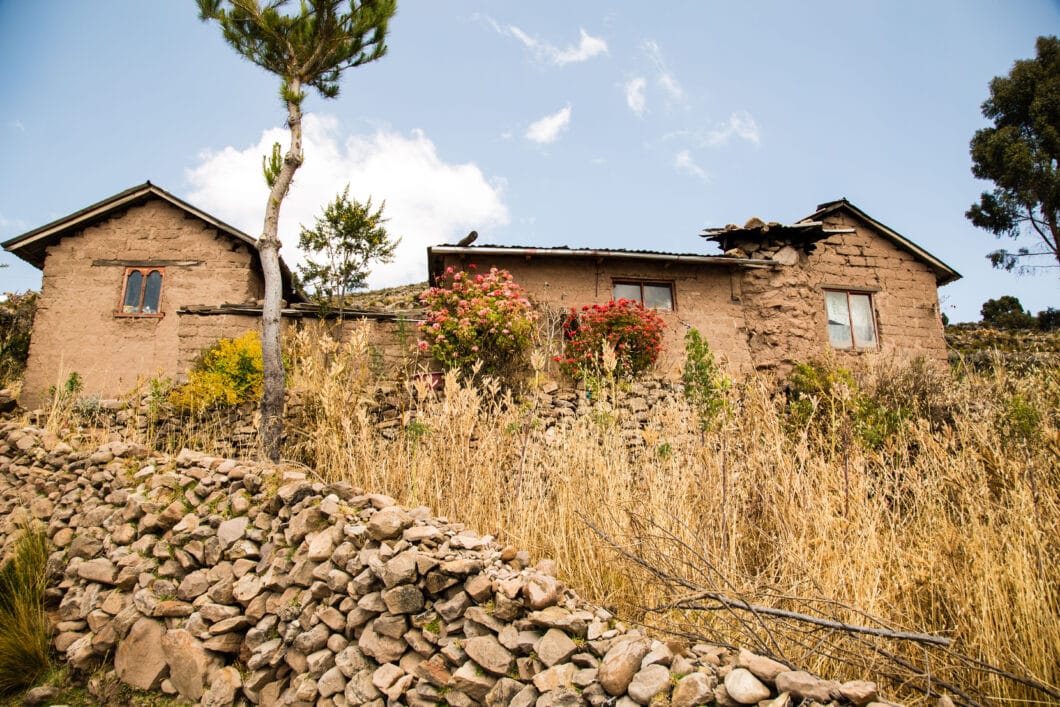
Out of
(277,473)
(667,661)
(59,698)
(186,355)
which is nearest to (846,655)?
(667,661)

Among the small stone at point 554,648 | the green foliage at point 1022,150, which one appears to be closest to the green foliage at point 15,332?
the small stone at point 554,648

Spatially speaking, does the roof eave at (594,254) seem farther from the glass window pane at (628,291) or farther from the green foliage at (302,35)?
the green foliage at (302,35)

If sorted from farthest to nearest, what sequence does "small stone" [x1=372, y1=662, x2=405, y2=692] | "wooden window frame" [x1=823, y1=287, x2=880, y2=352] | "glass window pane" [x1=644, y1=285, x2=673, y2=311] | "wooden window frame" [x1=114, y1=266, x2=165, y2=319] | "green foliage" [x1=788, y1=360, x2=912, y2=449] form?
"wooden window frame" [x1=823, y1=287, x2=880, y2=352] < "wooden window frame" [x1=114, y1=266, x2=165, y2=319] < "glass window pane" [x1=644, y1=285, x2=673, y2=311] < "green foliage" [x1=788, y1=360, x2=912, y2=449] < "small stone" [x1=372, y1=662, x2=405, y2=692]

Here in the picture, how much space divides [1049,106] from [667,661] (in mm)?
24940

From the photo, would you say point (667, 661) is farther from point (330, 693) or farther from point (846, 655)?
point (330, 693)

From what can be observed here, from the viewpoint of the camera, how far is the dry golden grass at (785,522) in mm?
2402

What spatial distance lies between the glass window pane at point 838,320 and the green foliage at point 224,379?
1060 centimetres

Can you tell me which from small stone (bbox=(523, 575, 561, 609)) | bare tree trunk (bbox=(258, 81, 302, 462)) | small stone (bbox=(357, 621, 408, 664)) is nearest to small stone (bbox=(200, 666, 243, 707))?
small stone (bbox=(357, 621, 408, 664))

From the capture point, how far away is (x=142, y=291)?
10773 mm

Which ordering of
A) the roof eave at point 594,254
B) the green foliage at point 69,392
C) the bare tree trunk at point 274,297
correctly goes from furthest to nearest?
the roof eave at point 594,254 → the green foliage at point 69,392 → the bare tree trunk at point 274,297

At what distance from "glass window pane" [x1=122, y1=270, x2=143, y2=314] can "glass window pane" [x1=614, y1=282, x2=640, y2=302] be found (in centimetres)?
928

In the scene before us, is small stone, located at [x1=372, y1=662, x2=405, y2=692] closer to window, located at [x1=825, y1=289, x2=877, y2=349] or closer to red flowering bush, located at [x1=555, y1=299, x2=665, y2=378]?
red flowering bush, located at [x1=555, y1=299, x2=665, y2=378]

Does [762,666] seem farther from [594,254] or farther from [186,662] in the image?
[594,254]

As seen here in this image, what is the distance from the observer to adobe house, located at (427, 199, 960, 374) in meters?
9.95
